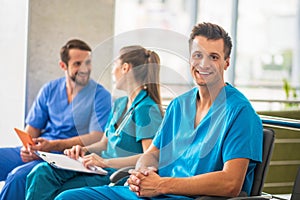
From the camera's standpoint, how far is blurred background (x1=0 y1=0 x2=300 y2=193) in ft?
7.91

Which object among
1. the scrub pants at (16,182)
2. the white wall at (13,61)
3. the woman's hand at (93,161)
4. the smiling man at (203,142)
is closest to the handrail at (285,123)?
the smiling man at (203,142)

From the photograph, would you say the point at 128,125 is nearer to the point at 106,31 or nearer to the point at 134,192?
the point at 134,192

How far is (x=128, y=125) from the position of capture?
2.74m

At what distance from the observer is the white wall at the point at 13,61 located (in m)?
4.02

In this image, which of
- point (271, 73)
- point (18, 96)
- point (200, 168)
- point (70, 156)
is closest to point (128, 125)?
point (70, 156)

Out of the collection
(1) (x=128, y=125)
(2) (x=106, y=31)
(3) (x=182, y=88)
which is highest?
(2) (x=106, y=31)

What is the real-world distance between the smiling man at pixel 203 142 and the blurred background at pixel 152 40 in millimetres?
70

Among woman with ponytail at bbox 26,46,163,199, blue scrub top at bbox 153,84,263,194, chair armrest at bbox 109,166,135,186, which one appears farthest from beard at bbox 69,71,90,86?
blue scrub top at bbox 153,84,263,194

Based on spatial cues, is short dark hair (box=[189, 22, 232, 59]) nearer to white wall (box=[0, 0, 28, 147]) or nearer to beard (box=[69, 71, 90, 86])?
beard (box=[69, 71, 90, 86])

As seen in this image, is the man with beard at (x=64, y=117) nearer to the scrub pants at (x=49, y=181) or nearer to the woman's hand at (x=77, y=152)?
the woman's hand at (x=77, y=152)

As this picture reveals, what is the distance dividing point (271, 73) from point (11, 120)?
4.00m

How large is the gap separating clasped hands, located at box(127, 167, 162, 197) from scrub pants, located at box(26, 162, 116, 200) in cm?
63

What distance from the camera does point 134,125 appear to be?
2.71 m

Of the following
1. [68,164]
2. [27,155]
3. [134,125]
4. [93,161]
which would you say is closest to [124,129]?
[134,125]
